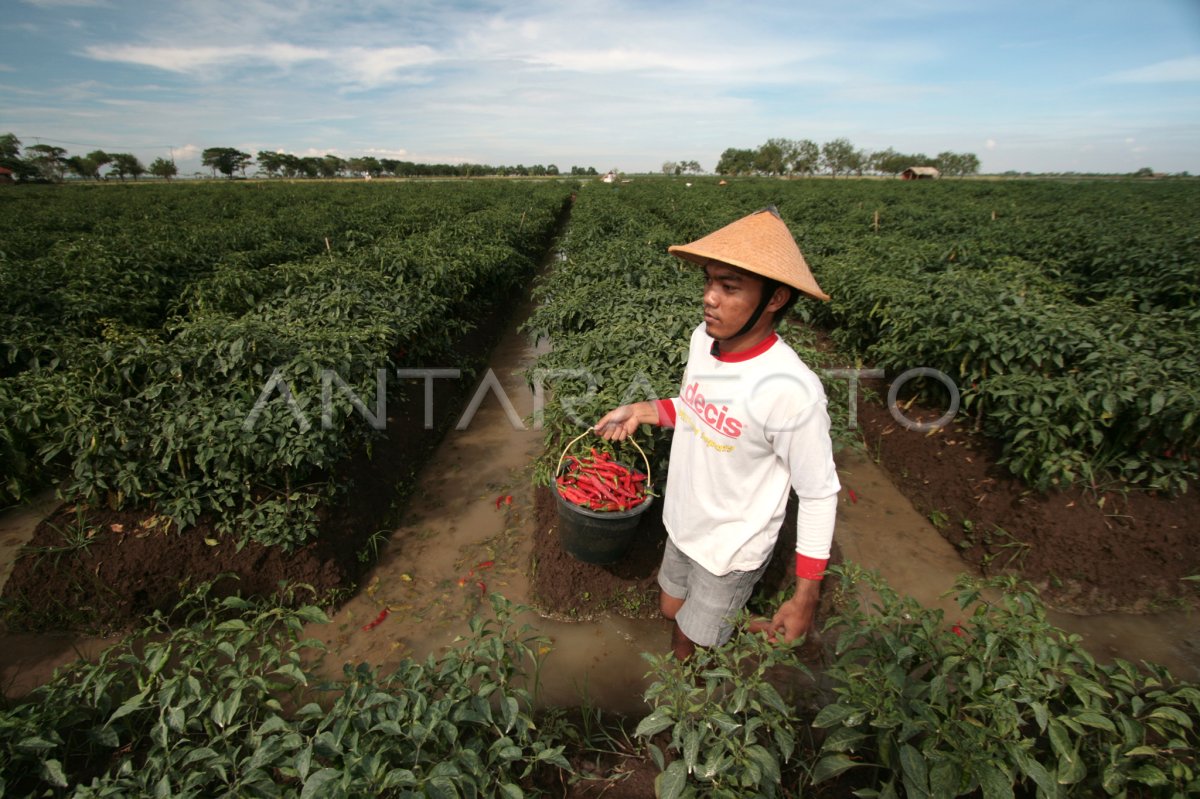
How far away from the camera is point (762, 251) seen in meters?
1.67

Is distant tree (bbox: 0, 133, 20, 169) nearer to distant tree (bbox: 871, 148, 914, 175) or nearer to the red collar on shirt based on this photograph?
the red collar on shirt

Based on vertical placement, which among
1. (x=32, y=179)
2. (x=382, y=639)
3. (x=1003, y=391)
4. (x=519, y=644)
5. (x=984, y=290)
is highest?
(x=32, y=179)

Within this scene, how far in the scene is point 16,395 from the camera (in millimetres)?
3236

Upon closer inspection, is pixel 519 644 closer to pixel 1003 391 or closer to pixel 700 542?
pixel 700 542

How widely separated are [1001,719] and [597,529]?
1691 mm

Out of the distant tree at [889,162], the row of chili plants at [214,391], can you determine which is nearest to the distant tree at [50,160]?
the row of chili plants at [214,391]

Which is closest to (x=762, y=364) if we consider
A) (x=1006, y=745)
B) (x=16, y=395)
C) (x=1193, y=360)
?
(x=1006, y=745)

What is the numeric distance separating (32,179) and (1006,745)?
72312mm

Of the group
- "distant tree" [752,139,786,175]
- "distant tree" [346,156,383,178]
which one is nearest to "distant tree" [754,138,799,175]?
"distant tree" [752,139,786,175]

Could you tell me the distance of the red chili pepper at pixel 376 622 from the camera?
10.2 feet

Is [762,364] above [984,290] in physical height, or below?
below

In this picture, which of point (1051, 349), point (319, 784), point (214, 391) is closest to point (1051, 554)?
point (1051, 349)

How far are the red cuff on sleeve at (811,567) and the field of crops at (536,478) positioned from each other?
9.7 inches

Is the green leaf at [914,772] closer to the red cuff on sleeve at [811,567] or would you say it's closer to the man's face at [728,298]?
the red cuff on sleeve at [811,567]
